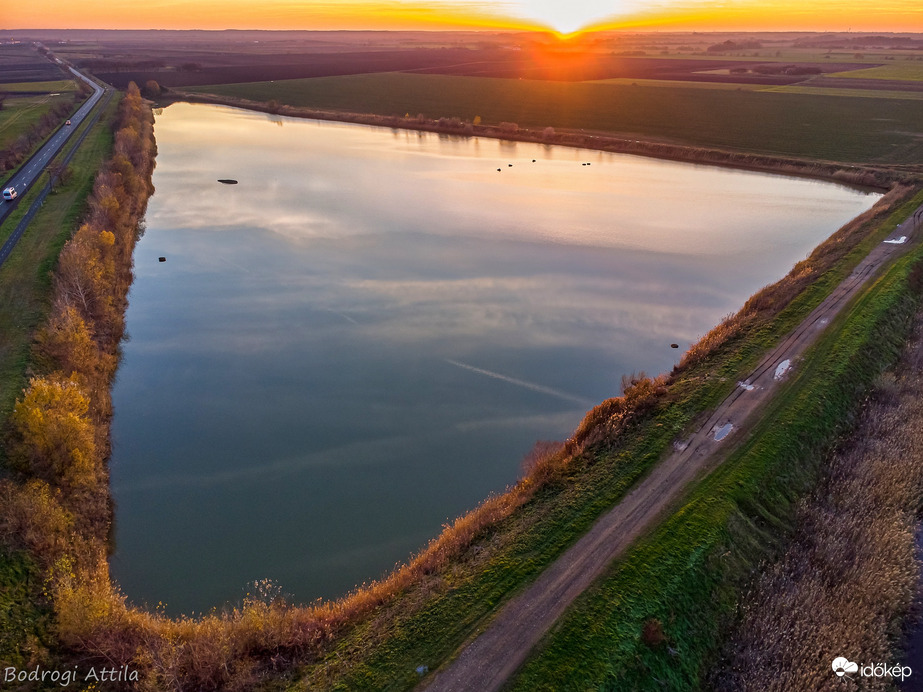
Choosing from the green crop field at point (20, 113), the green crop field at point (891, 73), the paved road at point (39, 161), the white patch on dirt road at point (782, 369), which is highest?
the green crop field at point (891, 73)

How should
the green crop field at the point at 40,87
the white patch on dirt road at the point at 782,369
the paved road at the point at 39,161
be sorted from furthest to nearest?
the green crop field at the point at 40,87
the paved road at the point at 39,161
the white patch on dirt road at the point at 782,369

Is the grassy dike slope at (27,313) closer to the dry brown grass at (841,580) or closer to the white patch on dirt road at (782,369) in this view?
the dry brown grass at (841,580)

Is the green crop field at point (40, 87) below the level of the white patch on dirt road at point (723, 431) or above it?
above

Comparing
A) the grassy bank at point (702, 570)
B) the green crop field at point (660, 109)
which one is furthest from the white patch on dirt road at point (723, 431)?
the green crop field at point (660, 109)

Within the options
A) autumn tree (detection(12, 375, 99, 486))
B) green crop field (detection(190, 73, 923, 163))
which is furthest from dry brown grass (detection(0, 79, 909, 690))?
green crop field (detection(190, 73, 923, 163))

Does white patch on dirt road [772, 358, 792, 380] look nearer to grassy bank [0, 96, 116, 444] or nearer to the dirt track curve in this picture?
the dirt track curve

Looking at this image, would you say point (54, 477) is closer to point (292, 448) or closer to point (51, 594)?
point (51, 594)

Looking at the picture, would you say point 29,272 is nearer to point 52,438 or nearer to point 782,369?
point 52,438
